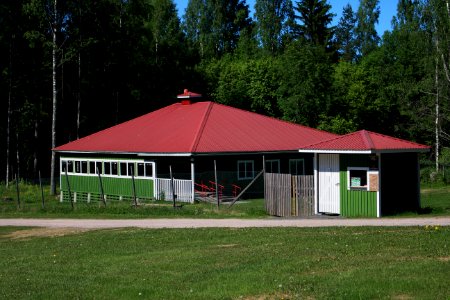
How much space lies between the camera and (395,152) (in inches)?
1034

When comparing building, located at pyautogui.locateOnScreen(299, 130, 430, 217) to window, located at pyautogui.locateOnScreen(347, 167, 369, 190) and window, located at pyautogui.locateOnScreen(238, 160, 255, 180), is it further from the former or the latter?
window, located at pyautogui.locateOnScreen(238, 160, 255, 180)

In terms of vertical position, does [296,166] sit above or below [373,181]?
above

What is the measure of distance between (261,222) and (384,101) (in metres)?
48.6

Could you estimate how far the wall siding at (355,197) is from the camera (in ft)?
84.8

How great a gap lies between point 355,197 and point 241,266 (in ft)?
43.4

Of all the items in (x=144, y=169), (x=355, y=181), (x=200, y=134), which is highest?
(x=200, y=134)

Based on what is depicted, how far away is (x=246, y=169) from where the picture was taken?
133 feet

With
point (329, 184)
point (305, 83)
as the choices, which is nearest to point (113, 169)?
point (329, 184)

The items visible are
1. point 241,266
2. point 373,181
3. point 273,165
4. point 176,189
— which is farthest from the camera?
point 273,165

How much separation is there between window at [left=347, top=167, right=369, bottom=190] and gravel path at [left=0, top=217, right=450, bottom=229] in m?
2.04

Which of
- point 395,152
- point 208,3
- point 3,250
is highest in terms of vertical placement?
point 208,3

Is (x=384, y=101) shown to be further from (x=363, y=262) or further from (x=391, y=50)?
(x=363, y=262)

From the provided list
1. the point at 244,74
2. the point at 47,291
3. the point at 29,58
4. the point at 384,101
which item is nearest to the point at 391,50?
the point at 384,101

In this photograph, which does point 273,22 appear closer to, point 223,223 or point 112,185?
point 112,185
